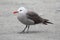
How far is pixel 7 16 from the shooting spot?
13523 mm

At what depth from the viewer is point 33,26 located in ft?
38.0

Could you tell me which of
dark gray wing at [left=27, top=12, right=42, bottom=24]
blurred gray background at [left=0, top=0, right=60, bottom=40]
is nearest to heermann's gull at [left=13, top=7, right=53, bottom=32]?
dark gray wing at [left=27, top=12, right=42, bottom=24]

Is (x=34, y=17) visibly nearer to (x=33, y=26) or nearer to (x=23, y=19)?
(x=23, y=19)

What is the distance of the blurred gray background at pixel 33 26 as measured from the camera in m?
9.88

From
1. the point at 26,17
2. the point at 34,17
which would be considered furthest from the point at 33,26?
the point at 26,17

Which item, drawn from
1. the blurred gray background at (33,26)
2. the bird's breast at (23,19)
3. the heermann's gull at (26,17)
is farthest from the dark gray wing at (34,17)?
the blurred gray background at (33,26)

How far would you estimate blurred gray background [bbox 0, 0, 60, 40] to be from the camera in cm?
988

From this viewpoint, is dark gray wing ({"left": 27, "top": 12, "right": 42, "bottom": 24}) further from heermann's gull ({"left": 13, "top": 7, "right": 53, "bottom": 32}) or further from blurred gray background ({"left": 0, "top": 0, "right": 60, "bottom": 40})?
blurred gray background ({"left": 0, "top": 0, "right": 60, "bottom": 40})

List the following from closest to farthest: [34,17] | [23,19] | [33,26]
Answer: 1. [23,19]
2. [34,17]
3. [33,26]

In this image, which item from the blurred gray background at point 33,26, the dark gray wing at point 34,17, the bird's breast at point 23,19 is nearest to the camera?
the blurred gray background at point 33,26

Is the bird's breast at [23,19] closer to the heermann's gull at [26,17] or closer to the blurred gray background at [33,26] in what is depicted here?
the heermann's gull at [26,17]

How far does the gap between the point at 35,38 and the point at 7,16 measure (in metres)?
4.08

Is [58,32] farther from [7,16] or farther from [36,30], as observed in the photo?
[7,16]

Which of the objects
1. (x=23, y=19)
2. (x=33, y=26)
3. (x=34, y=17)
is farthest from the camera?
(x=33, y=26)
